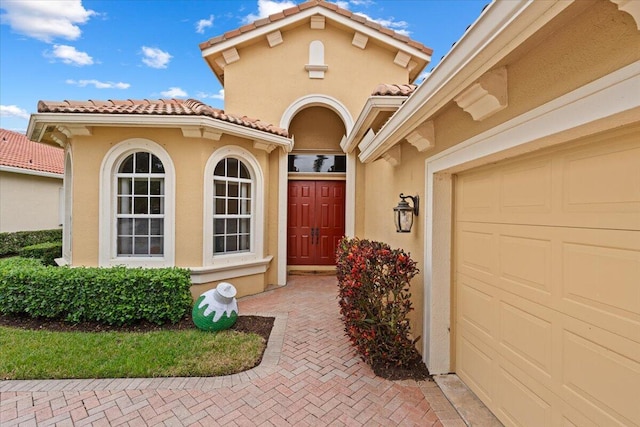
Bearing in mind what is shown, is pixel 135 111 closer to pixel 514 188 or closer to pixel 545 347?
pixel 514 188

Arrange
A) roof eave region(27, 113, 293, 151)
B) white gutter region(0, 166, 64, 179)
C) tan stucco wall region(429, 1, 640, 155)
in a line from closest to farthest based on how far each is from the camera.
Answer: tan stucco wall region(429, 1, 640, 155) < roof eave region(27, 113, 293, 151) < white gutter region(0, 166, 64, 179)

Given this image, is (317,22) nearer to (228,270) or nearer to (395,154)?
(395,154)

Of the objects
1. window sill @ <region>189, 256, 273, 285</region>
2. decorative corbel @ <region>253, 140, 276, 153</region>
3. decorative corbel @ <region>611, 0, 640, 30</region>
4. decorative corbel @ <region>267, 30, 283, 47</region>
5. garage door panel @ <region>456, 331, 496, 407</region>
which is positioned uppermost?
decorative corbel @ <region>267, 30, 283, 47</region>

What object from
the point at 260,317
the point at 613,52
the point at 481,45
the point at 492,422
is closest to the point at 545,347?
the point at 492,422

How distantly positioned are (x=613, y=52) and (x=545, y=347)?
2.04 meters

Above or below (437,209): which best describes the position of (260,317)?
below

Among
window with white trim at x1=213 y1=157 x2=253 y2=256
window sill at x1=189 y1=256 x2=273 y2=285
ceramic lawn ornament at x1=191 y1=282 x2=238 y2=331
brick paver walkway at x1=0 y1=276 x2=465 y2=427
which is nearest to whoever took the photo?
brick paver walkway at x1=0 y1=276 x2=465 y2=427

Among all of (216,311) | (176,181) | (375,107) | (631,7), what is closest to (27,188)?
(176,181)

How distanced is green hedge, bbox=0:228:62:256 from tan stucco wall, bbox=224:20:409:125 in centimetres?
1084

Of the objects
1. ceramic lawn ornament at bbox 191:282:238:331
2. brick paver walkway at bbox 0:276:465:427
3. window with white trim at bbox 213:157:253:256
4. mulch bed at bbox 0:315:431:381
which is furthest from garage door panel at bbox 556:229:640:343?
window with white trim at bbox 213:157:253:256

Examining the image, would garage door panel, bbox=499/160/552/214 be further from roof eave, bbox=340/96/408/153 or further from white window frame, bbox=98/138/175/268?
white window frame, bbox=98/138/175/268

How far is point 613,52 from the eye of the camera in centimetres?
152

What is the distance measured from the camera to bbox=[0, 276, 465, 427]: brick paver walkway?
290 centimetres

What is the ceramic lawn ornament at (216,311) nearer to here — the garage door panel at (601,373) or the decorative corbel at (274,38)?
the garage door panel at (601,373)
